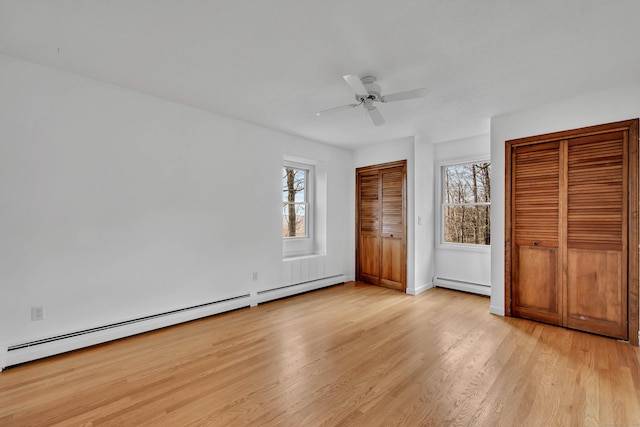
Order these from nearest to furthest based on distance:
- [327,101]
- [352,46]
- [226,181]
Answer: [352,46], [327,101], [226,181]

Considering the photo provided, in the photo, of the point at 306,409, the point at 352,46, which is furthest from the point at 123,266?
the point at 352,46

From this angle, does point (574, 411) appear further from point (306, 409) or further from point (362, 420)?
point (306, 409)

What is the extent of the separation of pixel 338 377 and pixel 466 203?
146 inches

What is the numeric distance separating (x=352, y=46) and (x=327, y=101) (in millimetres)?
1056

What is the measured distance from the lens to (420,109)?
349 centimetres

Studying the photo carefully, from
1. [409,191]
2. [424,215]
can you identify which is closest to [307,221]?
[409,191]

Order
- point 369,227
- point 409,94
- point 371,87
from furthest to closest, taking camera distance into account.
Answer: point 369,227
point 371,87
point 409,94

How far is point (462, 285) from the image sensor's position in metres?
4.80

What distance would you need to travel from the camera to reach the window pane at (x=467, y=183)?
4660 mm

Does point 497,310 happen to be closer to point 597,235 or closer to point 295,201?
point 597,235

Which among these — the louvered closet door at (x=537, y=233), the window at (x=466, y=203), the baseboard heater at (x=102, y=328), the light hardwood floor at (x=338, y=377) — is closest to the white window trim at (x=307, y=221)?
the baseboard heater at (x=102, y=328)

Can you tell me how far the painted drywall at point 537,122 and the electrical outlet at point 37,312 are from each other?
15.7 feet

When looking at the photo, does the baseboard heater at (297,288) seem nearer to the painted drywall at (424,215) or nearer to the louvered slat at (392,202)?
the louvered slat at (392,202)

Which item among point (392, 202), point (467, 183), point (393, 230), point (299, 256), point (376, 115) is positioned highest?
point (376, 115)
